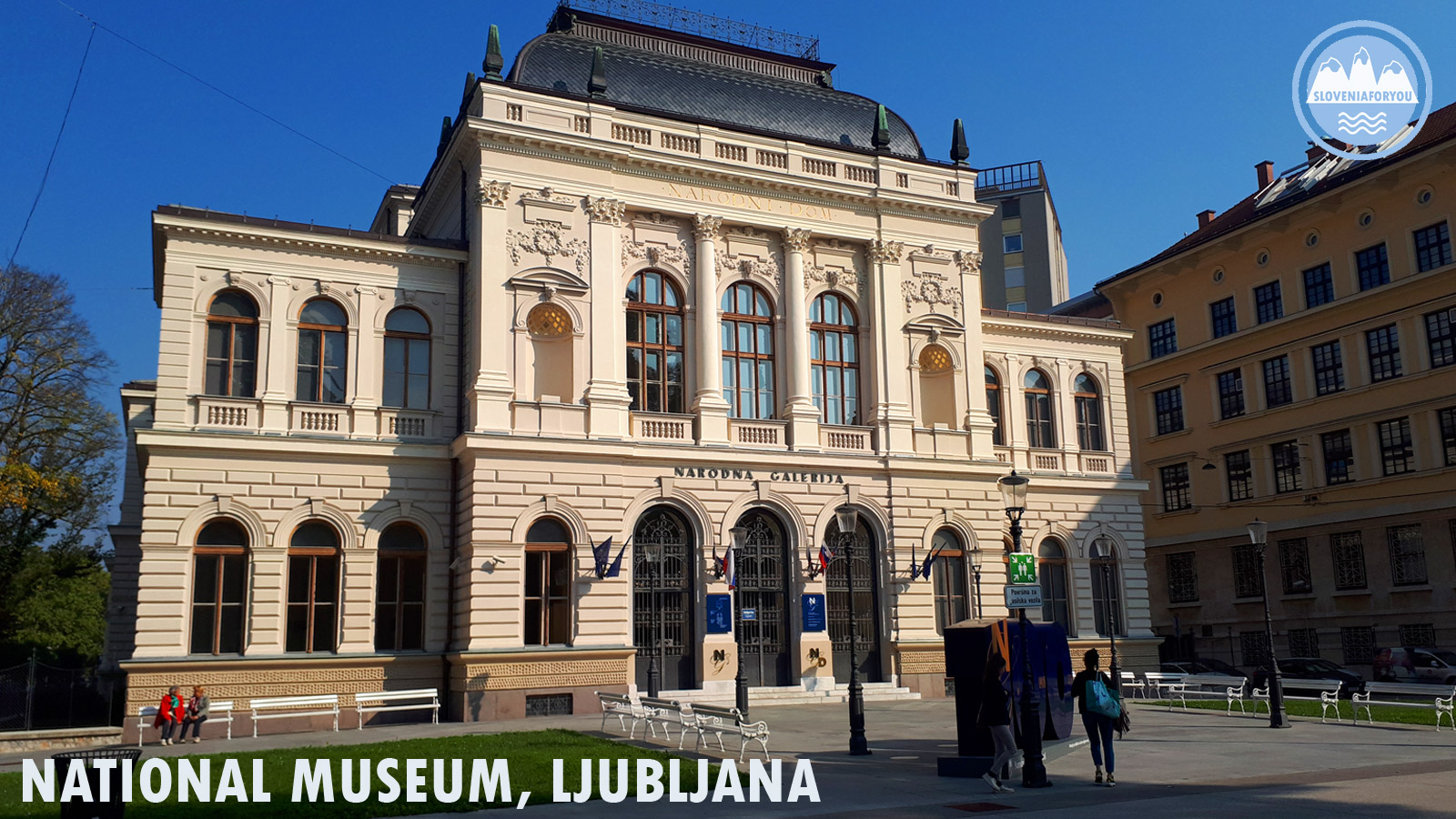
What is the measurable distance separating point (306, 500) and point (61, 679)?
28.9 ft

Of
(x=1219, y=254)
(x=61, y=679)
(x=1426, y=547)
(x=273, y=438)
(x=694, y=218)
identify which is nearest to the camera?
(x=273, y=438)

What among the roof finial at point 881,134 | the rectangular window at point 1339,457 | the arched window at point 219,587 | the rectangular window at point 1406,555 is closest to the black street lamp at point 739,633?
the arched window at point 219,587

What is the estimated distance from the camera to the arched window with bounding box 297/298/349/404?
29891 millimetres

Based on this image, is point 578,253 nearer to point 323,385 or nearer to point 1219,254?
point 323,385

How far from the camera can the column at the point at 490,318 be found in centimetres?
2936

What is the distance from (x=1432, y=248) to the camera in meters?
39.9

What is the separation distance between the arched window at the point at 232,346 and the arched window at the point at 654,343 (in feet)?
32.0

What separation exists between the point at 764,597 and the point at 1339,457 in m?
24.2

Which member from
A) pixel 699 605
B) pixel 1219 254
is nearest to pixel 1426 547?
pixel 1219 254

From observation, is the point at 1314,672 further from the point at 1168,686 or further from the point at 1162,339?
the point at 1162,339

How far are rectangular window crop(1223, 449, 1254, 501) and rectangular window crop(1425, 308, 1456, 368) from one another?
8571mm

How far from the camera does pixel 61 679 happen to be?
3066 centimetres

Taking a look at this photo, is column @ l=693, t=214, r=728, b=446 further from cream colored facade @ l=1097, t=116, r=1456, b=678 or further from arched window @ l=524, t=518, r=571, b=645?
cream colored facade @ l=1097, t=116, r=1456, b=678

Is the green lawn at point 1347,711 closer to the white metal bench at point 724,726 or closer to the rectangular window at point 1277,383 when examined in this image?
the white metal bench at point 724,726
